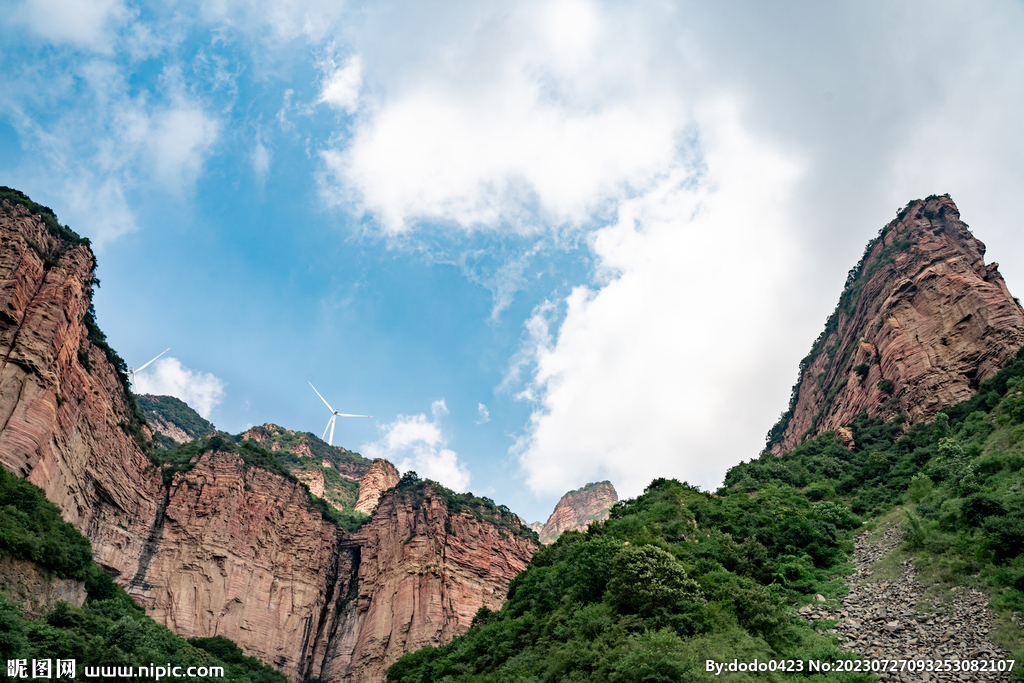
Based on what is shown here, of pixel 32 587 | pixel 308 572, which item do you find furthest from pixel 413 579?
pixel 32 587

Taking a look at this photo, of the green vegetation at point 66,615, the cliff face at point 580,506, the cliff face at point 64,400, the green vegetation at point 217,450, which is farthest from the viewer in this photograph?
the cliff face at point 580,506

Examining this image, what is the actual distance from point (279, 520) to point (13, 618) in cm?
4466

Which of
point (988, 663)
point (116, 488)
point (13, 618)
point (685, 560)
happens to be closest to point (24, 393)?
point (116, 488)

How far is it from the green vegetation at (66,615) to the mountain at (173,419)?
215ft

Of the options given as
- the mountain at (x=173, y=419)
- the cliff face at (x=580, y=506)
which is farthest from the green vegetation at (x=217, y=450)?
the cliff face at (x=580, y=506)

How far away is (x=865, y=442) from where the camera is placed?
44.7m

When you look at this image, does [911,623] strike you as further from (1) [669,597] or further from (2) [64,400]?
(2) [64,400]

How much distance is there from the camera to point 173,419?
107 meters

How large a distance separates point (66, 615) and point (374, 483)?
66403 mm

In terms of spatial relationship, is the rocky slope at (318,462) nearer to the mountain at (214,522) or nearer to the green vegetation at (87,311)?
the mountain at (214,522)

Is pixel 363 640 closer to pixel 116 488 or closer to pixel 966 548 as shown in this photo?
pixel 116 488

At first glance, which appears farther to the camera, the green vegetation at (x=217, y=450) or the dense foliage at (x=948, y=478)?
the green vegetation at (x=217, y=450)

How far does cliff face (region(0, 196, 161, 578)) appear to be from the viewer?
36.2 m

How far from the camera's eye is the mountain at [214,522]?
38.8 m
